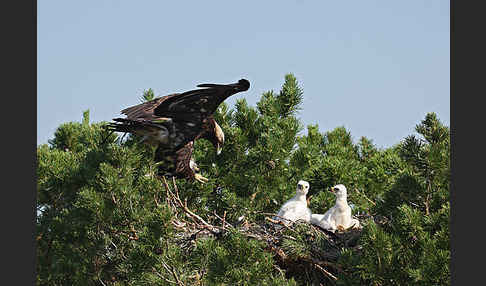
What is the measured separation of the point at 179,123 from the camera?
21.7 feet

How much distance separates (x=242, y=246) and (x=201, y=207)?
234 cm

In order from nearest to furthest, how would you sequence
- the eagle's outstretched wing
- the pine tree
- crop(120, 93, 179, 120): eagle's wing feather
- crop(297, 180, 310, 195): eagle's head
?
the pine tree, the eagle's outstretched wing, crop(120, 93, 179, 120): eagle's wing feather, crop(297, 180, 310, 195): eagle's head

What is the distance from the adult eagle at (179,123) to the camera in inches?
241

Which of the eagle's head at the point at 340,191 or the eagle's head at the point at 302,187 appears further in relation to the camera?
the eagle's head at the point at 302,187

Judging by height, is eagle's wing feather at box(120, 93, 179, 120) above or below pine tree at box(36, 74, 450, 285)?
above

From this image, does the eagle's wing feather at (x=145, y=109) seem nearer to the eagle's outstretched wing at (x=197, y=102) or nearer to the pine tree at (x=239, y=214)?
the eagle's outstretched wing at (x=197, y=102)

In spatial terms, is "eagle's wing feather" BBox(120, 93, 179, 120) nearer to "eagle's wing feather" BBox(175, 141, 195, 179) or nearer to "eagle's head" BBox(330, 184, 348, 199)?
"eagle's wing feather" BBox(175, 141, 195, 179)

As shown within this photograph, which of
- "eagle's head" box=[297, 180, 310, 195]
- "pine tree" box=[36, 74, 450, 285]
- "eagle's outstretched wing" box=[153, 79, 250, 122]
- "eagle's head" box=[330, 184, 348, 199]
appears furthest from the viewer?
"eagle's head" box=[297, 180, 310, 195]

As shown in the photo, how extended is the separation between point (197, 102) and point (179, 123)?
0.29 metres

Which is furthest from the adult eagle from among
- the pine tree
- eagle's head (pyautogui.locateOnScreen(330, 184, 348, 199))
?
eagle's head (pyautogui.locateOnScreen(330, 184, 348, 199))

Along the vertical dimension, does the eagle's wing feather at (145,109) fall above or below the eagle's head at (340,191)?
above

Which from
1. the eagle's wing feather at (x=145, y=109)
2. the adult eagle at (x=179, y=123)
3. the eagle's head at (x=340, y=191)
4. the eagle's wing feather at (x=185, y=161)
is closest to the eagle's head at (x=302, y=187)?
the eagle's head at (x=340, y=191)

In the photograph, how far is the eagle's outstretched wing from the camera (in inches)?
240

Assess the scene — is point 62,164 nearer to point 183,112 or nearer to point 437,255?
→ point 183,112
